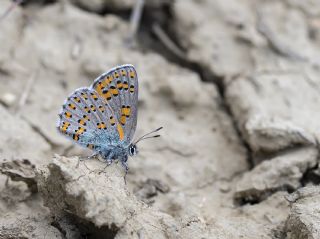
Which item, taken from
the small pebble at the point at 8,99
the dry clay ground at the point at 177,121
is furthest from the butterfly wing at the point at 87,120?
the small pebble at the point at 8,99

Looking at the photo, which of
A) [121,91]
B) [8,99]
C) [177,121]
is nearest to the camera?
[121,91]

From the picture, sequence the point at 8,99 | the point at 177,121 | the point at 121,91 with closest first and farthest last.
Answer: the point at 121,91 < the point at 8,99 < the point at 177,121

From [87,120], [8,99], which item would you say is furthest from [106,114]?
[8,99]

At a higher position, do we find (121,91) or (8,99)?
(121,91)

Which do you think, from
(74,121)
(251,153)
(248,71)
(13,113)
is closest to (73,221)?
(74,121)

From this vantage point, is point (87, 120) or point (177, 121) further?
point (177, 121)

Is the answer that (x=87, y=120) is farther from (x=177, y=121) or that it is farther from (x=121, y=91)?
(x=177, y=121)

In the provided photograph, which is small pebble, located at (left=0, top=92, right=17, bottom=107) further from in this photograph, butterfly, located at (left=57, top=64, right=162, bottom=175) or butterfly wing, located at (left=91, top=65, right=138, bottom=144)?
butterfly wing, located at (left=91, top=65, right=138, bottom=144)
